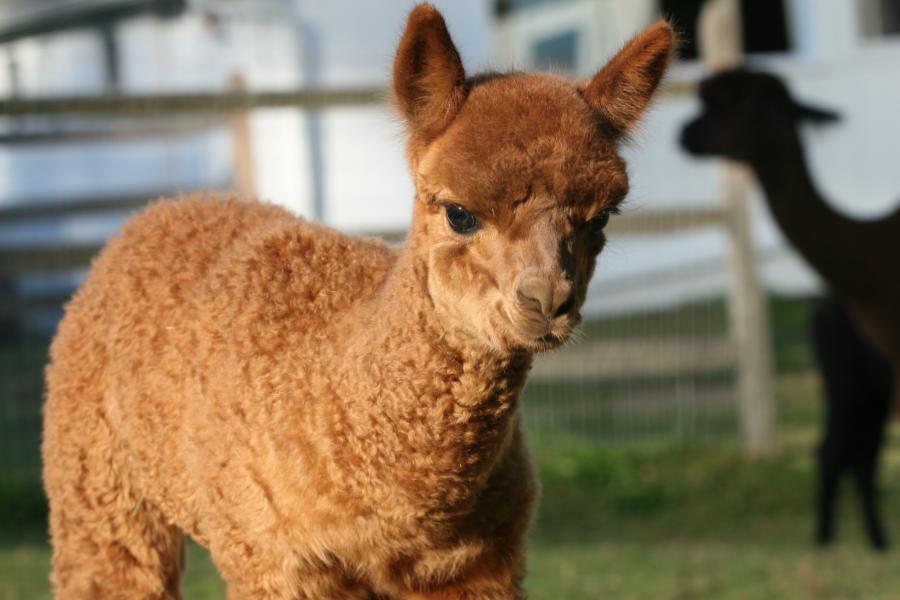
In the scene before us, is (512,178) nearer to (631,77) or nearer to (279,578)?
(631,77)

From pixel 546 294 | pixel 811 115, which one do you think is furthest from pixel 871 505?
pixel 546 294

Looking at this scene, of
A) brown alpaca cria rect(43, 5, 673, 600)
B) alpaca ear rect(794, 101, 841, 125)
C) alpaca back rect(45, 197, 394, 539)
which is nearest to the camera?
brown alpaca cria rect(43, 5, 673, 600)

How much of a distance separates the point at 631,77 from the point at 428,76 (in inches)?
21.8

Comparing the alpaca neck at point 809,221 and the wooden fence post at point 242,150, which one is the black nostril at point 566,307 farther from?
the wooden fence post at point 242,150

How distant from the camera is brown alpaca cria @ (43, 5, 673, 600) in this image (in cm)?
341

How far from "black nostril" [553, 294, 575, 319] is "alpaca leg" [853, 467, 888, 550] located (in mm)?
5782

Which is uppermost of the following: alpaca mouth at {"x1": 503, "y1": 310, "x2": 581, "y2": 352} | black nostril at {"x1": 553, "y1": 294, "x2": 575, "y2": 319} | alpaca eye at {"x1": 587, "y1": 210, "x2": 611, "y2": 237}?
alpaca eye at {"x1": 587, "y1": 210, "x2": 611, "y2": 237}

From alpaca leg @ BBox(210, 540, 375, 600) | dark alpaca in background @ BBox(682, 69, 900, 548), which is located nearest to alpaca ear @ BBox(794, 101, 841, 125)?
dark alpaca in background @ BBox(682, 69, 900, 548)

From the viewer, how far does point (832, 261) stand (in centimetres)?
824

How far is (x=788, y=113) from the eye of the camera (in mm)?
8594

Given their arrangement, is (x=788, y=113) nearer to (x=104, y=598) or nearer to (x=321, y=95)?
(x=321, y=95)

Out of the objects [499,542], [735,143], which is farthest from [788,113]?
[499,542]

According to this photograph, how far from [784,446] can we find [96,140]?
5.54 m

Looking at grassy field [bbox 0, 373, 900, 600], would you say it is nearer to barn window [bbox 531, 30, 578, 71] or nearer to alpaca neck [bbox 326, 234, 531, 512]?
alpaca neck [bbox 326, 234, 531, 512]
